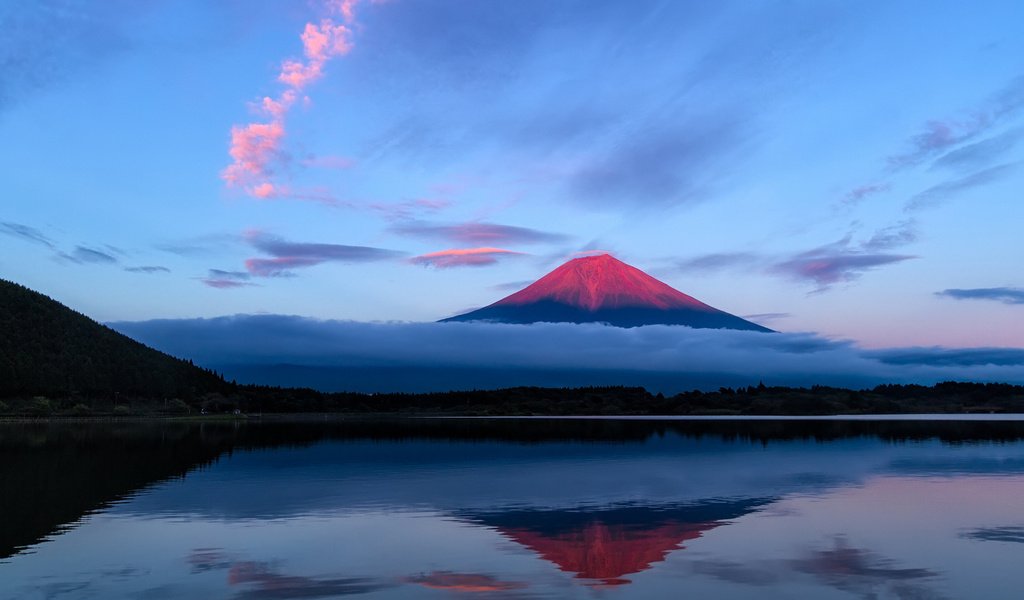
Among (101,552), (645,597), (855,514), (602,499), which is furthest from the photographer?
(602,499)

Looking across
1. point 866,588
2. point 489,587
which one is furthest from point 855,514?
point 489,587

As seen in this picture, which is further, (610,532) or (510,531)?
(510,531)

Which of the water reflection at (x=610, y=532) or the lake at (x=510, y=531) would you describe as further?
the water reflection at (x=610, y=532)

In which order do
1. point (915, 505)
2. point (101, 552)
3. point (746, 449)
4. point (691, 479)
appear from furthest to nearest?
1. point (746, 449)
2. point (691, 479)
3. point (915, 505)
4. point (101, 552)

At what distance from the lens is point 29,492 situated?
4688cm

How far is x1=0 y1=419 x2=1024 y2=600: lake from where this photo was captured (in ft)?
78.8

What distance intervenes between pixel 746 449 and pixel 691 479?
4230 centimetres

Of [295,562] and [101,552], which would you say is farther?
[101,552]

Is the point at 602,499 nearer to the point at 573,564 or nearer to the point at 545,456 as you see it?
the point at 573,564

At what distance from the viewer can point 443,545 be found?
3081 cm

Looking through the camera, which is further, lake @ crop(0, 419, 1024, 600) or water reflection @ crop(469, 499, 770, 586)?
water reflection @ crop(469, 499, 770, 586)

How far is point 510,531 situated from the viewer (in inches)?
1339

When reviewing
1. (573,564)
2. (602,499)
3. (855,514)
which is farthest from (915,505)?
(573,564)

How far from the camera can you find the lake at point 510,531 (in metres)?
24.0
